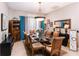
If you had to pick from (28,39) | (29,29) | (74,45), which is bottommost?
(74,45)

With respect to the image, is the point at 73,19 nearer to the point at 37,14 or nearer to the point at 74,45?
the point at 74,45

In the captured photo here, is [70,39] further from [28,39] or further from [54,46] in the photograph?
[28,39]

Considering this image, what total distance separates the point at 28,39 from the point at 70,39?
140cm

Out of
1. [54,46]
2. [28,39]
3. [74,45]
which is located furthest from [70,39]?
[28,39]

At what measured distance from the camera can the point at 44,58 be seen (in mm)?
1169

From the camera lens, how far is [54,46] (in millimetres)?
2352

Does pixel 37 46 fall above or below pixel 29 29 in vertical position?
below

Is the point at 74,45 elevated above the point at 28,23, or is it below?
below

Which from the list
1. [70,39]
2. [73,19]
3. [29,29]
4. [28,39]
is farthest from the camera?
[70,39]

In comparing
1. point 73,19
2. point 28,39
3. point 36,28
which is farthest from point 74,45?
point 36,28

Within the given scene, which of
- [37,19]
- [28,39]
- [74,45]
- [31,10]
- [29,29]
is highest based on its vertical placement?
[31,10]

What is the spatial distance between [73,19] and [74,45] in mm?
797

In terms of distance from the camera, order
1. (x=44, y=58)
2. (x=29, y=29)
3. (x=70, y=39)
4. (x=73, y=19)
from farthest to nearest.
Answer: (x=70, y=39), (x=73, y=19), (x=29, y=29), (x=44, y=58)

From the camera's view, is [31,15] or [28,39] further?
[28,39]
